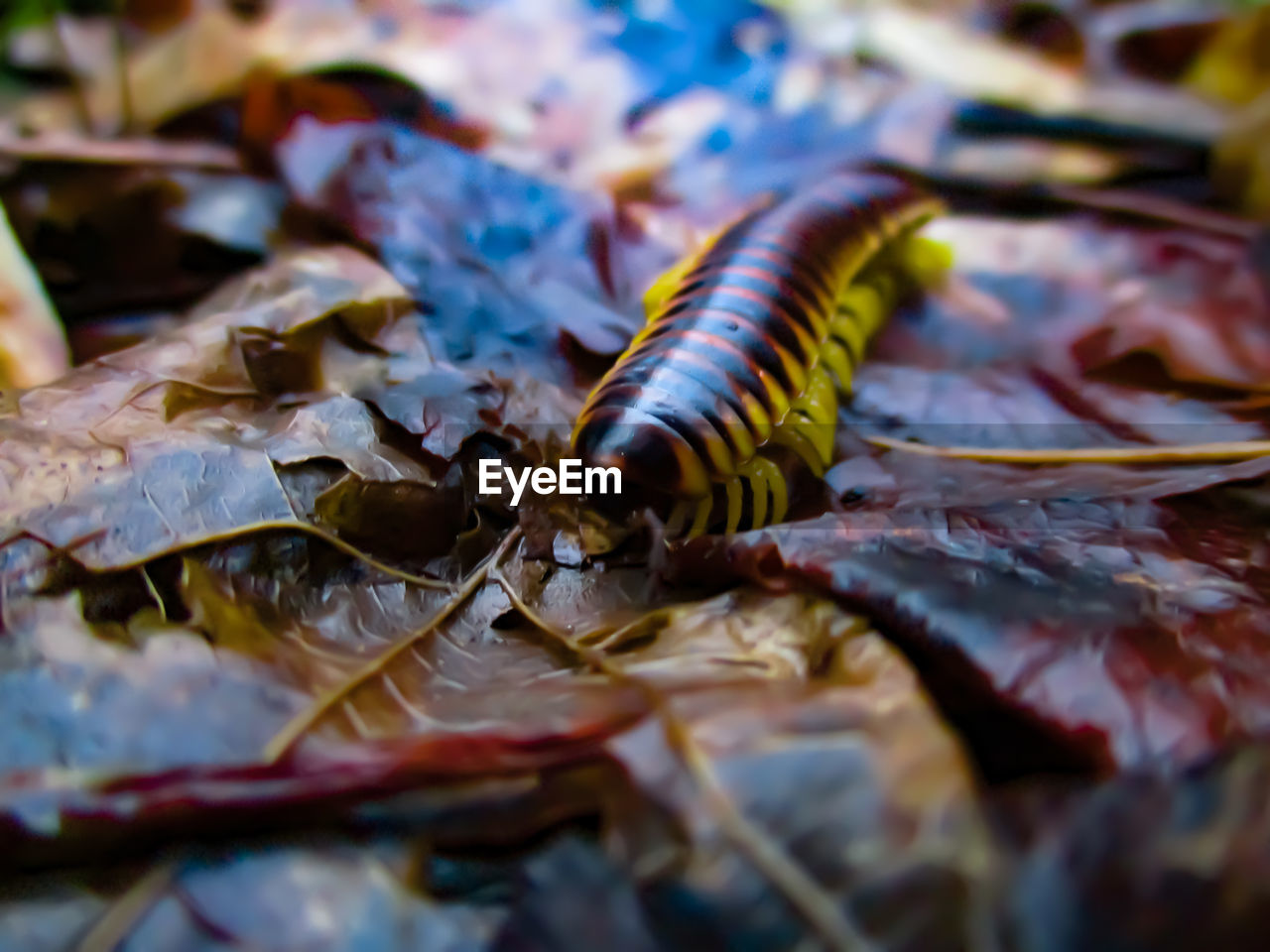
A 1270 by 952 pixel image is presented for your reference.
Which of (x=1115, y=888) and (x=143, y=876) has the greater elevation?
(x=1115, y=888)

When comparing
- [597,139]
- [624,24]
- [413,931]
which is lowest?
[413,931]

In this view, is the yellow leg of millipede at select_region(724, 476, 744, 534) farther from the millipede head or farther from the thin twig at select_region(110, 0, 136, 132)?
the thin twig at select_region(110, 0, 136, 132)

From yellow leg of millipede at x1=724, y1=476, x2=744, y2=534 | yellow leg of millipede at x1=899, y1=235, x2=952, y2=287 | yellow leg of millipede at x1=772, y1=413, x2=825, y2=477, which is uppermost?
yellow leg of millipede at x1=899, y1=235, x2=952, y2=287

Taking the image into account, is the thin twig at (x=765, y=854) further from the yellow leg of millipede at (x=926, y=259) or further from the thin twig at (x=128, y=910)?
the yellow leg of millipede at (x=926, y=259)

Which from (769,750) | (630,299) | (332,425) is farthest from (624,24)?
(769,750)

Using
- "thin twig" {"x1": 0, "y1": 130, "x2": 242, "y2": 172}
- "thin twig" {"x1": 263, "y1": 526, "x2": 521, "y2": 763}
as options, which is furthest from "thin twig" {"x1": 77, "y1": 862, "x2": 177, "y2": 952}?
"thin twig" {"x1": 0, "y1": 130, "x2": 242, "y2": 172}

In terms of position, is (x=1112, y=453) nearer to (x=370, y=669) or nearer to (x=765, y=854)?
(x=765, y=854)

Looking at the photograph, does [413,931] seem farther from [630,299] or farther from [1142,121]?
[1142,121]
